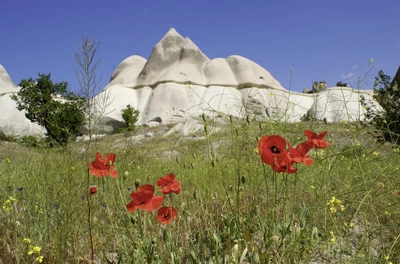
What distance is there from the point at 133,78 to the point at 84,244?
4019cm

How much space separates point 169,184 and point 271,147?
0.47 m

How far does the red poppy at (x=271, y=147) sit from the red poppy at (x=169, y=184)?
392mm

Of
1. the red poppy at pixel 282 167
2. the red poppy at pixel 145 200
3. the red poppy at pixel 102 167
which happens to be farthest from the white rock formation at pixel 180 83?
the red poppy at pixel 282 167

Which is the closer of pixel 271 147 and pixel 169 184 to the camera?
pixel 271 147

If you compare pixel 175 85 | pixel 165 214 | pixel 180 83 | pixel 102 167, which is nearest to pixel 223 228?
pixel 165 214

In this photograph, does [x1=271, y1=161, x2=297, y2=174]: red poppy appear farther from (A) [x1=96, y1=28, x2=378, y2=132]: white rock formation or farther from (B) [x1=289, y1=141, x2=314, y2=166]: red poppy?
(A) [x1=96, y1=28, x2=378, y2=132]: white rock formation

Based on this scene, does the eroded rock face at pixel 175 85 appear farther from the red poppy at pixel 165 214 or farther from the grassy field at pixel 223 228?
the red poppy at pixel 165 214

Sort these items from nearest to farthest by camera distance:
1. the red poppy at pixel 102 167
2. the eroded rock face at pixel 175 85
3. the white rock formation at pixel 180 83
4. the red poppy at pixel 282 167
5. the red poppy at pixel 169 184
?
the red poppy at pixel 282 167 < the red poppy at pixel 169 184 < the red poppy at pixel 102 167 < the eroded rock face at pixel 175 85 < the white rock formation at pixel 180 83

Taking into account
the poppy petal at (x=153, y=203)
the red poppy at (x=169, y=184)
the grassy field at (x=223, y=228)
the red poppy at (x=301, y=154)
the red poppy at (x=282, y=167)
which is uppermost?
the red poppy at (x=301, y=154)

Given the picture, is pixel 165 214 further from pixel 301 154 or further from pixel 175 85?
pixel 175 85

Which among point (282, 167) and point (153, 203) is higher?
point (282, 167)

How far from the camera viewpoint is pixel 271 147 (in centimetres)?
133

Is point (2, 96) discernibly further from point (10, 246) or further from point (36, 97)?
point (10, 246)

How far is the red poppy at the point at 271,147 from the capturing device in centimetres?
129
